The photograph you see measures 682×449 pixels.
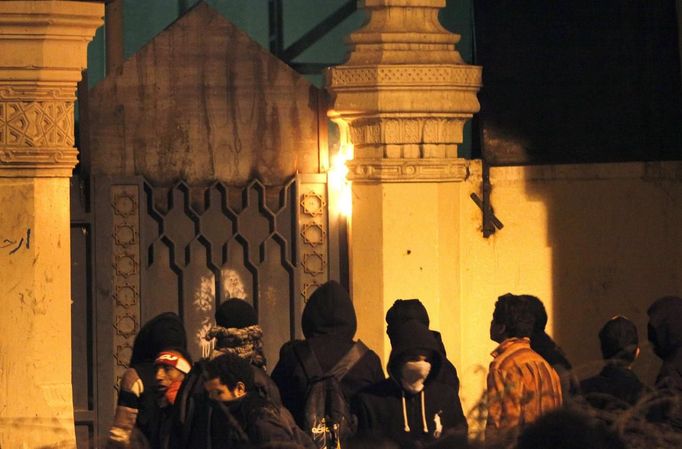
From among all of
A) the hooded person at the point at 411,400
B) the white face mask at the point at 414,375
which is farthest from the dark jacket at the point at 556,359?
the white face mask at the point at 414,375

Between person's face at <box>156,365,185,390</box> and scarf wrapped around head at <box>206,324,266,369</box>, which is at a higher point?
scarf wrapped around head at <box>206,324,266,369</box>

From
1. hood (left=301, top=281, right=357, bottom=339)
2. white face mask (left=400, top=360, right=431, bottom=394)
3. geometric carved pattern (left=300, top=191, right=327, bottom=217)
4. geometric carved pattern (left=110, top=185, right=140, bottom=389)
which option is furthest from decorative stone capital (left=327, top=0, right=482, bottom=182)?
white face mask (left=400, top=360, right=431, bottom=394)

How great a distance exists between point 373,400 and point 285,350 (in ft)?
2.75

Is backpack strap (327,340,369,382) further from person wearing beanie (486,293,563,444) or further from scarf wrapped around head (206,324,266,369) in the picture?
person wearing beanie (486,293,563,444)

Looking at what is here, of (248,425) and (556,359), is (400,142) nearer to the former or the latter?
(556,359)

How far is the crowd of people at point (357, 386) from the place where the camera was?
805 cm

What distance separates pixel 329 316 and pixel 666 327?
1.49 m

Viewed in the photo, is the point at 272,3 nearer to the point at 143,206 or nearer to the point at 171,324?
the point at 143,206

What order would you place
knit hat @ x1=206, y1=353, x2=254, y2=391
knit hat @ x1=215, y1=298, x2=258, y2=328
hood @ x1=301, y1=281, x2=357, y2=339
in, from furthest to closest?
hood @ x1=301, y1=281, x2=357, y2=339 < knit hat @ x1=215, y1=298, x2=258, y2=328 < knit hat @ x1=206, y1=353, x2=254, y2=391

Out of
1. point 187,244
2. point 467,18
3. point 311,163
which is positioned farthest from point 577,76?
point 187,244

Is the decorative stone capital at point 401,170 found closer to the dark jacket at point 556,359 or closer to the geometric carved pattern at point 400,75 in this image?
the geometric carved pattern at point 400,75

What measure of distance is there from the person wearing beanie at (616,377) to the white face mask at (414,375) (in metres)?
0.67

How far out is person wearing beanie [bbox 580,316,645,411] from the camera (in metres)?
8.89

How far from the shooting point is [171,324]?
919 centimetres
